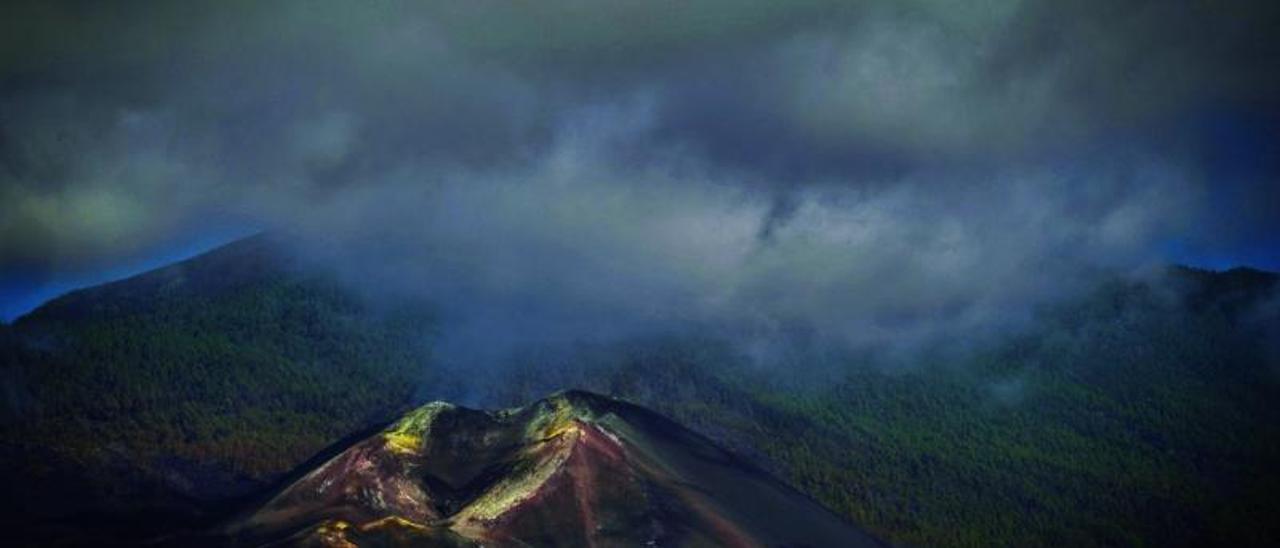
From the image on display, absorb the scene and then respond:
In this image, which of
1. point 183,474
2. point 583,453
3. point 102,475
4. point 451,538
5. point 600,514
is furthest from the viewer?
point 183,474

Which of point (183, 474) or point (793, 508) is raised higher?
point (183, 474)

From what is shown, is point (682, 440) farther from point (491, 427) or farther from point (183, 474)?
point (183, 474)

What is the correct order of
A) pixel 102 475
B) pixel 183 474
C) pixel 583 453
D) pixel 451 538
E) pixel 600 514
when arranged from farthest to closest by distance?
pixel 183 474
pixel 102 475
pixel 583 453
pixel 600 514
pixel 451 538

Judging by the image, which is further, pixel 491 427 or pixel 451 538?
pixel 491 427

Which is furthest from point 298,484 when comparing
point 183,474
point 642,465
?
point 183,474

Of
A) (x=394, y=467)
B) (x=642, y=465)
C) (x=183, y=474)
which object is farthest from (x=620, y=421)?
(x=183, y=474)

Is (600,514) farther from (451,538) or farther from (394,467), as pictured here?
(394,467)
